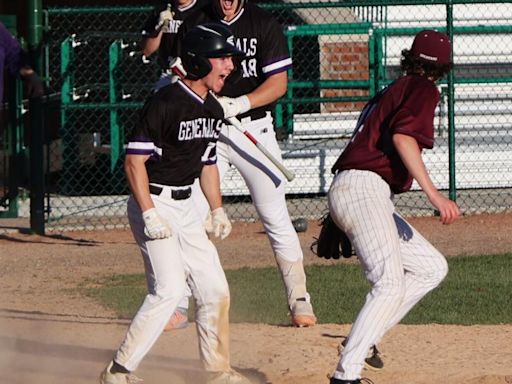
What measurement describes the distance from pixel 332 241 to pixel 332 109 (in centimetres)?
844

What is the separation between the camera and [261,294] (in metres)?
8.88

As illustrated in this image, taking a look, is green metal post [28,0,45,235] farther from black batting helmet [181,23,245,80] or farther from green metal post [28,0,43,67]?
black batting helmet [181,23,245,80]

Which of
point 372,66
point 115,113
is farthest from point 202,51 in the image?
point 372,66

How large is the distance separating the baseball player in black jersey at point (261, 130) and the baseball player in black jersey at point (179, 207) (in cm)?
147

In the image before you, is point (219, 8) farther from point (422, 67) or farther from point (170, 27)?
point (422, 67)

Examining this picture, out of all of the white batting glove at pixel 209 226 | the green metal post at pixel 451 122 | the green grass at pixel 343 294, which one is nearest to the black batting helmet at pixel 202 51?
the white batting glove at pixel 209 226

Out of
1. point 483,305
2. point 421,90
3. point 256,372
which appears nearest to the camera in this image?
point 421,90

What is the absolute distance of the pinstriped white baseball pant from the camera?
5500 millimetres

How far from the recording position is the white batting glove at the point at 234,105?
671 centimetres

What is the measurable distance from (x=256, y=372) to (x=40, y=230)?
5.88 meters

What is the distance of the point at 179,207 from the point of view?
5.82 metres

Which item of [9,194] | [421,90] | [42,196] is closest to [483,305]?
[421,90]

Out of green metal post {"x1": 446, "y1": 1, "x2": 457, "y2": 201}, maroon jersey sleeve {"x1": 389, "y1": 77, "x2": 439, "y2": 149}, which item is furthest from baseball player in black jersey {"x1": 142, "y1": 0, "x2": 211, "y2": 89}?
green metal post {"x1": 446, "y1": 1, "x2": 457, "y2": 201}

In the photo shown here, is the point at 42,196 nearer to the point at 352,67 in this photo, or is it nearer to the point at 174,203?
the point at 352,67
